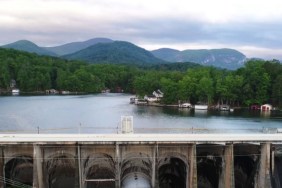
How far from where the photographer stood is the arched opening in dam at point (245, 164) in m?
32.1

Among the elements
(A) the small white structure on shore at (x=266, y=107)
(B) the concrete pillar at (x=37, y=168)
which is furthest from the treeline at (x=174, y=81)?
(B) the concrete pillar at (x=37, y=168)

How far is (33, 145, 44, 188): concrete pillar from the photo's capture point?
2831cm

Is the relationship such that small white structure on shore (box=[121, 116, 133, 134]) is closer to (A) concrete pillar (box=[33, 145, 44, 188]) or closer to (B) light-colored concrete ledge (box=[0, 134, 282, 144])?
(B) light-colored concrete ledge (box=[0, 134, 282, 144])

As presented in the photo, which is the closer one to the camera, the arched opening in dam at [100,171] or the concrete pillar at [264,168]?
the concrete pillar at [264,168]

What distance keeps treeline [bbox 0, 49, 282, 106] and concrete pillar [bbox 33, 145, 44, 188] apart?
7486 cm

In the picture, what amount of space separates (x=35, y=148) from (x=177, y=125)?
135ft

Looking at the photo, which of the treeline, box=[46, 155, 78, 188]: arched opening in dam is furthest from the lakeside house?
box=[46, 155, 78, 188]: arched opening in dam

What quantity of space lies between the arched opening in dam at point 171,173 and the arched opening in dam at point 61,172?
273 inches

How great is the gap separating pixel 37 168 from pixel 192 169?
10.9 metres

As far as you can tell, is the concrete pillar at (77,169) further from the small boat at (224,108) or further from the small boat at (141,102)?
the small boat at (141,102)

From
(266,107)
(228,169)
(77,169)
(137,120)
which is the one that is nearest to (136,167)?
(77,169)

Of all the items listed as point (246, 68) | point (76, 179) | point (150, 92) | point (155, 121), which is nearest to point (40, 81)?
point (150, 92)

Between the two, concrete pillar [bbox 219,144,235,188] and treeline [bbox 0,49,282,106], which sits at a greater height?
treeline [bbox 0,49,282,106]

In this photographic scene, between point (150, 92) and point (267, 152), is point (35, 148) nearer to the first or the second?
point (267, 152)
